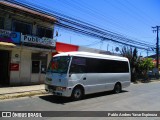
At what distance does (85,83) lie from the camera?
12.9 meters

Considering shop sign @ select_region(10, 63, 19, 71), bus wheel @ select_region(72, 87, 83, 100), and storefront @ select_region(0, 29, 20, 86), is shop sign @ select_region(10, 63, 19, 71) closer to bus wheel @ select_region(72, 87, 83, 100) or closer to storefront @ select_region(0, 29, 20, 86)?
storefront @ select_region(0, 29, 20, 86)

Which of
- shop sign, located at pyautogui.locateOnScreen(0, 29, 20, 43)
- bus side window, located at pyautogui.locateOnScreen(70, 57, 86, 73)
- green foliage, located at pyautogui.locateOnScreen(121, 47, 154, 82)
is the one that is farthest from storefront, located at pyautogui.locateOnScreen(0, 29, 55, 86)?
green foliage, located at pyautogui.locateOnScreen(121, 47, 154, 82)

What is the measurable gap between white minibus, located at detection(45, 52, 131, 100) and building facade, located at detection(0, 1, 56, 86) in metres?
5.45

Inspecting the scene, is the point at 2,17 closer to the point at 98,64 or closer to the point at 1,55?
the point at 1,55

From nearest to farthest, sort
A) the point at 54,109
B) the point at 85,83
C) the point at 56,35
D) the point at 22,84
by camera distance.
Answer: the point at 54,109
the point at 85,83
the point at 22,84
the point at 56,35

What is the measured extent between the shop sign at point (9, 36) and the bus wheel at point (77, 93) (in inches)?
301

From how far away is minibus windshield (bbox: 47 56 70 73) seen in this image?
12055mm

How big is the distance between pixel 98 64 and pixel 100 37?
29.2ft

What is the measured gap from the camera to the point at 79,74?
12.5m

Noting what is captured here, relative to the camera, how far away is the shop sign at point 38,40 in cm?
1829

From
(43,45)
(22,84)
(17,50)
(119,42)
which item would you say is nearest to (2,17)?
(17,50)

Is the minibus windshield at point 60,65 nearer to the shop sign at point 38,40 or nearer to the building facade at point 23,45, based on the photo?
the building facade at point 23,45

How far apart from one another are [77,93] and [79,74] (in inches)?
41.8

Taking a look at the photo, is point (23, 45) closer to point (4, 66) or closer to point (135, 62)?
point (4, 66)
